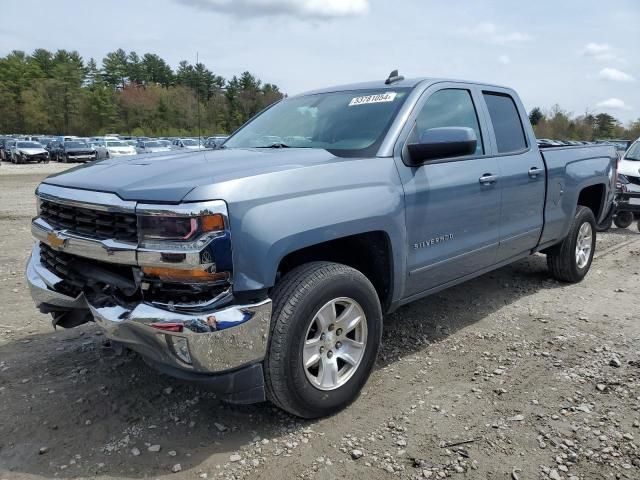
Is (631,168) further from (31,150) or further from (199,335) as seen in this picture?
(31,150)

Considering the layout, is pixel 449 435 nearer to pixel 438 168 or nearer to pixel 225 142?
pixel 438 168

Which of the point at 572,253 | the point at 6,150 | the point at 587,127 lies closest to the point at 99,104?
the point at 6,150

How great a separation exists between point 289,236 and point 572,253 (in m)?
3.91

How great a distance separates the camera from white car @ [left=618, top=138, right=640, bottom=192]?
9.84m

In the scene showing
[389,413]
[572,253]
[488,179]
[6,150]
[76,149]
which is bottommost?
[389,413]

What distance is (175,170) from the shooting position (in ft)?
8.86

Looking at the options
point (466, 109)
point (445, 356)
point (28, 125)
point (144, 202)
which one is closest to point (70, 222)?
point (144, 202)

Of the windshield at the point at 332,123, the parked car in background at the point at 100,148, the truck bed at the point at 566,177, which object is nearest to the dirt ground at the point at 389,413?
the truck bed at the point at 566,177

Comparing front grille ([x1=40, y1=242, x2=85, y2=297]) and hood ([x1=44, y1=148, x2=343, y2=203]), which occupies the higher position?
hood ([x1=44, y1=148, x2=343, y2=203])

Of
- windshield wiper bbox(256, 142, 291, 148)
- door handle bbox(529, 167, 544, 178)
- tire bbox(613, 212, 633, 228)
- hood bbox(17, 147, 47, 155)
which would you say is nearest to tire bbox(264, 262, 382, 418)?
windshield wiper bbox(256, 142, 291, 148)

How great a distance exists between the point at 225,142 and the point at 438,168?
5.62 ft

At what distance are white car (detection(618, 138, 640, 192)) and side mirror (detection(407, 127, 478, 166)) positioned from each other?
26.4ft

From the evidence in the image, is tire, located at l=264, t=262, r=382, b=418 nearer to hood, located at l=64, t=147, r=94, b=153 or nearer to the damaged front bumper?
the damaged front bumper

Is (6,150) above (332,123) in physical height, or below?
below
